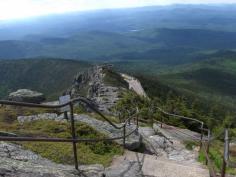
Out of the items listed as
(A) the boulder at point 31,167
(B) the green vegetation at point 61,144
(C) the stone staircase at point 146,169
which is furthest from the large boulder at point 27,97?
(A) the boulder at point 31,167

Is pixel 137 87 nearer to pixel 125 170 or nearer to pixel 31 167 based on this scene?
pixel 125 170

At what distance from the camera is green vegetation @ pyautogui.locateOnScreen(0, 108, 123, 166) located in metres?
9.18

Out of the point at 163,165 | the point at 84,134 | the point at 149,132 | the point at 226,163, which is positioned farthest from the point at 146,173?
the point at 149,132

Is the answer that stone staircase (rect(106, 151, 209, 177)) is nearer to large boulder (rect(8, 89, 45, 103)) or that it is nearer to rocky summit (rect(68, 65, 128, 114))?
large boulder (rect(8, 89, 45, 103))

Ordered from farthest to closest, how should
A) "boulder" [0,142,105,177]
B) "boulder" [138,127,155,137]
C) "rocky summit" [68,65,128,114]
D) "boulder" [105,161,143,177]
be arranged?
"rocky summit" [68,65,128,114], "boulder" [138,127,155,137], "boulder" [105,161,143,177], "boulder" [0,142,105,177]

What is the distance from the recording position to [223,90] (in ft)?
648

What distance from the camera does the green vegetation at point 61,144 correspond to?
9180 millimetres

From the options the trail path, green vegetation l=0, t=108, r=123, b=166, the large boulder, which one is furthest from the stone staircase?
the trail path

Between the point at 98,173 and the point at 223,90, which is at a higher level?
the point at 98,173

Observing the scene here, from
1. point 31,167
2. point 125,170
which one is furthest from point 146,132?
point 31,167

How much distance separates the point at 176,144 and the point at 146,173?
8.55 meters

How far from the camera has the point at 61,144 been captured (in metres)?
9.96

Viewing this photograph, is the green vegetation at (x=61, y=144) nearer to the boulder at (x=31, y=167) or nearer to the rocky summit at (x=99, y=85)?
the boulder at (x=31, y=167)

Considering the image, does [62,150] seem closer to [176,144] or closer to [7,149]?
[7,149]
